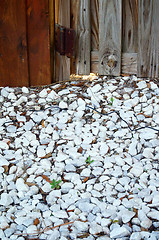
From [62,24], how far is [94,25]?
292 millimetres

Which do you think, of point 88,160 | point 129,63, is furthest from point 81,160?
point 129,63

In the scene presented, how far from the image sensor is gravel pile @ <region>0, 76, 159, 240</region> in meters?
1.69

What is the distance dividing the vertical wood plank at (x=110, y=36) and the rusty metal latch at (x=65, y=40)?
0.26 metres

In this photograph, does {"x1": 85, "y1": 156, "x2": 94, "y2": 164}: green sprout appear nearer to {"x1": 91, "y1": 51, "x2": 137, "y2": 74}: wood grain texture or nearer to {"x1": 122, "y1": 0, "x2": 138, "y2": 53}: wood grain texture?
{"x1": 91, "y1": 51, "x2": 137, "y2": 74}: wood grain texture

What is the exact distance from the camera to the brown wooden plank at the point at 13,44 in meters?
2.91

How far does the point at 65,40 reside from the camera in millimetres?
2967

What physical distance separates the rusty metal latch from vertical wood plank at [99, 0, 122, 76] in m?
0.26

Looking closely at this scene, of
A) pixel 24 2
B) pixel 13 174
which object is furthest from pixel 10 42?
pixel 13 174

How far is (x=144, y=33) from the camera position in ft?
9.26

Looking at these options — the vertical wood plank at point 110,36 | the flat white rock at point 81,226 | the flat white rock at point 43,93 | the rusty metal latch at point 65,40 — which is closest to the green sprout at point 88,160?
the flat white rock at point 81,226

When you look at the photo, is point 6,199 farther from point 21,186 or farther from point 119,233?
point 119,233

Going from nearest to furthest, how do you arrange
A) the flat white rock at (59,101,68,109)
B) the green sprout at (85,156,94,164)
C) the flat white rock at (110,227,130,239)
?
the flat white rock at (110,227,130,239)
the green sprout at (85,156,94,164)
the flat white rock at (59,101,68,109)

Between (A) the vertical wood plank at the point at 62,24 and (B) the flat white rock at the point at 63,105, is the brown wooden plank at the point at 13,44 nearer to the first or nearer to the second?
Result: (A) the vertical wood plank at the point at 62,24

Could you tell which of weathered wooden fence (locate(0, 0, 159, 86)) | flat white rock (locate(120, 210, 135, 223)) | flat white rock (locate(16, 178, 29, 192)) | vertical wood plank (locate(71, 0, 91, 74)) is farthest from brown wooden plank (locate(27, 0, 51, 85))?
flat white rock (locate(120, 210, 135, 223))
